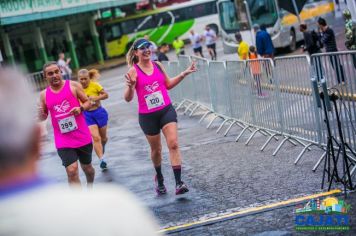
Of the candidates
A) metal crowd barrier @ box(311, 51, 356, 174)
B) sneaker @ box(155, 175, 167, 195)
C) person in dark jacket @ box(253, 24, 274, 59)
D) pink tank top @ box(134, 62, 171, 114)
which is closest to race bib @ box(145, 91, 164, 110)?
pink tank top @ box(134, 62, 171, 114)

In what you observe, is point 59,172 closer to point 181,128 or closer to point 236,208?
point 181,128

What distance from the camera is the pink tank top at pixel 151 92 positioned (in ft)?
26.3

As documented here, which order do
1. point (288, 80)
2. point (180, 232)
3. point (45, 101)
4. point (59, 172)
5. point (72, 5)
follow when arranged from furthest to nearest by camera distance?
point (72, 5) < point (59, 172) < point (288, 80) < point (45, 101) < point (180, 232)

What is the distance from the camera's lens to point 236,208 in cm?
704

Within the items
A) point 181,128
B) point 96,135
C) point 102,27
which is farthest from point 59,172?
point 102,27

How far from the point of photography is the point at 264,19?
27.8 meters

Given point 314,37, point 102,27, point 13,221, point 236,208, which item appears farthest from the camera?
point 102,27

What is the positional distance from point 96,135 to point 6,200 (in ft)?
27.7

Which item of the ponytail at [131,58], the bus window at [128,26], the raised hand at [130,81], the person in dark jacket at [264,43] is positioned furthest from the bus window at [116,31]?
the raised hand at [130,81]

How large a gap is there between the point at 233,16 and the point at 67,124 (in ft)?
77.2

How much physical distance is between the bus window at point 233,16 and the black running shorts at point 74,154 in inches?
843

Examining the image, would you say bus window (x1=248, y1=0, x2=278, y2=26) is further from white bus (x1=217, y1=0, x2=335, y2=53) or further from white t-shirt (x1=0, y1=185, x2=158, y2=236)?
white t-shirt (x1=0, y1=185, x2=158, y2=236)

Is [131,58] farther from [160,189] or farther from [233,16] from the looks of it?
[233,16]

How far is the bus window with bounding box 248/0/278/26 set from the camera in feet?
90.3
